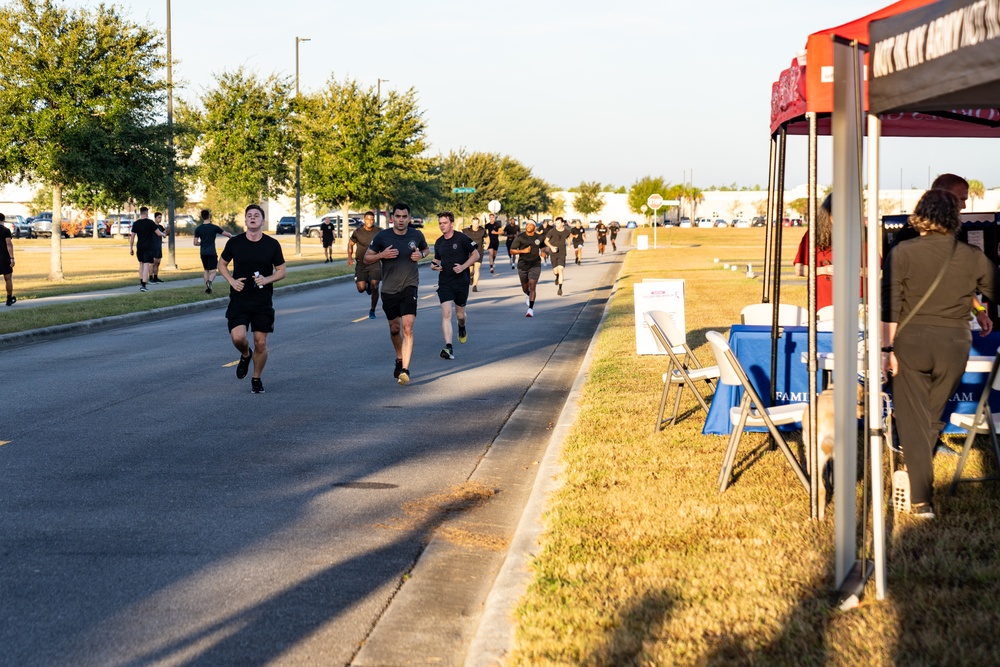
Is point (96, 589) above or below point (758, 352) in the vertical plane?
below

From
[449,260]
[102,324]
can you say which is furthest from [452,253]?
[102,324]

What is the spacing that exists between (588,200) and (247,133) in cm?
11343

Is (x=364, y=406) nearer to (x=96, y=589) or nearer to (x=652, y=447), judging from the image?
(x=652, y=447)

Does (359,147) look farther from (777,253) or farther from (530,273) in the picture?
(777,253)

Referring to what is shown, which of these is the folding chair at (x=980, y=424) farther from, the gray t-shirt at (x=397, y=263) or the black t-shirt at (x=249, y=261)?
the black t-shirt at (x=249, y=261)

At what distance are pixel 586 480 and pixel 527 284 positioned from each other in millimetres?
14935

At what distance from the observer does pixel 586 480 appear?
7.07m

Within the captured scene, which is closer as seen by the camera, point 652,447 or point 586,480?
point 586,480

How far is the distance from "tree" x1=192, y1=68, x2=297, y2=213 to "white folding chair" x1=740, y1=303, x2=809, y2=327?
38293 mm

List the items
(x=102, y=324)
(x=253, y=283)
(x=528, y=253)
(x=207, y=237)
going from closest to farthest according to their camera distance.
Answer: (x=253, y=283), (x=102, y=324), (x=528, y=253), (x=207, y=237)

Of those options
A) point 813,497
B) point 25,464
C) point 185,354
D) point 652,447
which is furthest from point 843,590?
point 185,354

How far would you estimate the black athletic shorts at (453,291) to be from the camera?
49.9 ft

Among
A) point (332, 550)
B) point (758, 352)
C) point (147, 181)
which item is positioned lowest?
point (332, 550)

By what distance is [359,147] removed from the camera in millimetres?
53656
